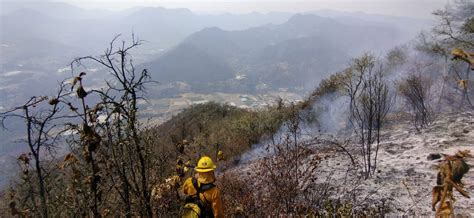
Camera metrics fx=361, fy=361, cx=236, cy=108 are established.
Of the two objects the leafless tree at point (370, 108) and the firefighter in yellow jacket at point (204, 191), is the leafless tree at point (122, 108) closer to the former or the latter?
the firefighter in yellow jacket at point (204, 191)

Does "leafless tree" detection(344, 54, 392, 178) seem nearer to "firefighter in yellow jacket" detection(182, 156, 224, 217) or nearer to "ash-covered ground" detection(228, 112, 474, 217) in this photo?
"ash-covered ground" detection(228, 112, 474, 217)

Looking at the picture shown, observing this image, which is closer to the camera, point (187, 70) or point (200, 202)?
point (200, 202)

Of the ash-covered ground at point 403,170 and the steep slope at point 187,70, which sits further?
the steep slope at point 187,70

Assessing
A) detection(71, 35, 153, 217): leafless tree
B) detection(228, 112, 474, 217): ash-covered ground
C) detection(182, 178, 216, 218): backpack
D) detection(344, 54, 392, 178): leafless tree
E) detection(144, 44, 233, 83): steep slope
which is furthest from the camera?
detection(144, 44, 233, 83): steep slope

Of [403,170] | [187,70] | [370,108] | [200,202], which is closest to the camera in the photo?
[200,202]

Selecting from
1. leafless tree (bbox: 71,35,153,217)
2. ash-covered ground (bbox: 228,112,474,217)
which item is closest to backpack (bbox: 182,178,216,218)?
leafless tree (bbox: 71,35,153,217)

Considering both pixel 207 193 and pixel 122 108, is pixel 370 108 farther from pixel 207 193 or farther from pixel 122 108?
pixel 122 108

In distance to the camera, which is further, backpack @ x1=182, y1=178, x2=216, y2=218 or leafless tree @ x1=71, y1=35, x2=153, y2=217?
backpack @ x1=182, y1=178, x2=216, y2=218

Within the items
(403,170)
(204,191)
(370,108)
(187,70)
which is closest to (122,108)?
(204,191)

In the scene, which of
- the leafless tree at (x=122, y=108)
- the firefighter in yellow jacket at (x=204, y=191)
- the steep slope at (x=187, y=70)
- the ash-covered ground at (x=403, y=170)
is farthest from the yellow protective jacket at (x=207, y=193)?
the steep slope at (x=187, y=70)

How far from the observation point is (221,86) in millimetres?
149750

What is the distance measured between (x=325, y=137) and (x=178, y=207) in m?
9.81

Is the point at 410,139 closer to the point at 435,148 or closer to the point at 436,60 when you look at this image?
the point at 435,148

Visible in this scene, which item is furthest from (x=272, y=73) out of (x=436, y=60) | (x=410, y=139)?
(x=410, y=139)
